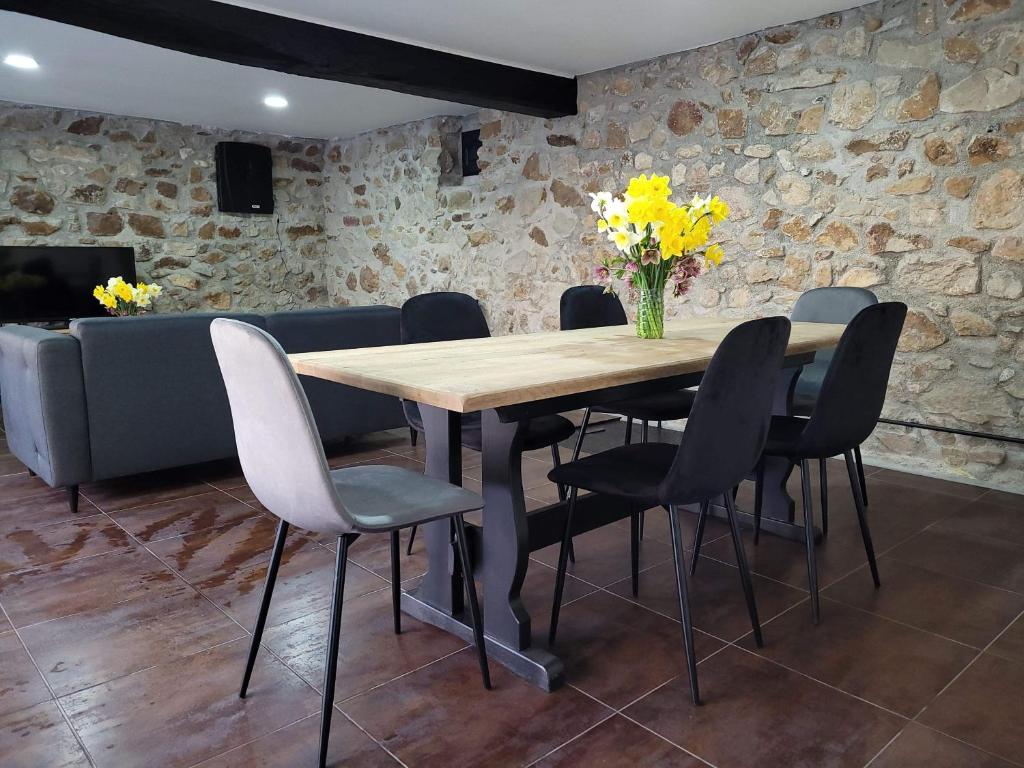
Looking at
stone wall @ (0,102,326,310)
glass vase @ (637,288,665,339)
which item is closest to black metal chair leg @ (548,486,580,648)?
glass vase @ (637,288,665,339)

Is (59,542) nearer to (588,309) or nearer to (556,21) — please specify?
Result: (588,309)

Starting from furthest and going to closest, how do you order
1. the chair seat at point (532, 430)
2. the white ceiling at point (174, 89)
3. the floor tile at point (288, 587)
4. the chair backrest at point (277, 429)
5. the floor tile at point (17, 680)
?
1. the white ceiling at point (174, 89)
2. the chair seat at point (532, 430)
3. the floor tile at point (288, 587)
4. the floor tile at point (17, 680)
5. the chair backrest at point (277, 429)

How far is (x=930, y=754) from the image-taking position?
5.11 feet

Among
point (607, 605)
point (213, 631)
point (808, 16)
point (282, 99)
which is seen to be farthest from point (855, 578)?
point (282, 99)

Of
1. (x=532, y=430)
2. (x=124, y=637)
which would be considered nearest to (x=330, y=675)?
(x=124, y=637)

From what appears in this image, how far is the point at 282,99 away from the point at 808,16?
3739 mm

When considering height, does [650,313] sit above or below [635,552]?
above

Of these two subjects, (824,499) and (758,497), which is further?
(758,497)

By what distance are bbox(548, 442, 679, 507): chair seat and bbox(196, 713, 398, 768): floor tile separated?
75cm

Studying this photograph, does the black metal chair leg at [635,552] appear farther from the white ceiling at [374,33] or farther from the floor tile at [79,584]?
the white ceiling at [374,33]

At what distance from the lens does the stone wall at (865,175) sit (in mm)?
3346

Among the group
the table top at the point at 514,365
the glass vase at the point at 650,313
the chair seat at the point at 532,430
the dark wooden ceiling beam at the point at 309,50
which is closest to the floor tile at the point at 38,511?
the chair seat at the point at 532,430

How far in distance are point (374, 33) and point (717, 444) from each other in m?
3.31

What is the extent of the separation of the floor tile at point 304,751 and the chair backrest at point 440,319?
1.42m
